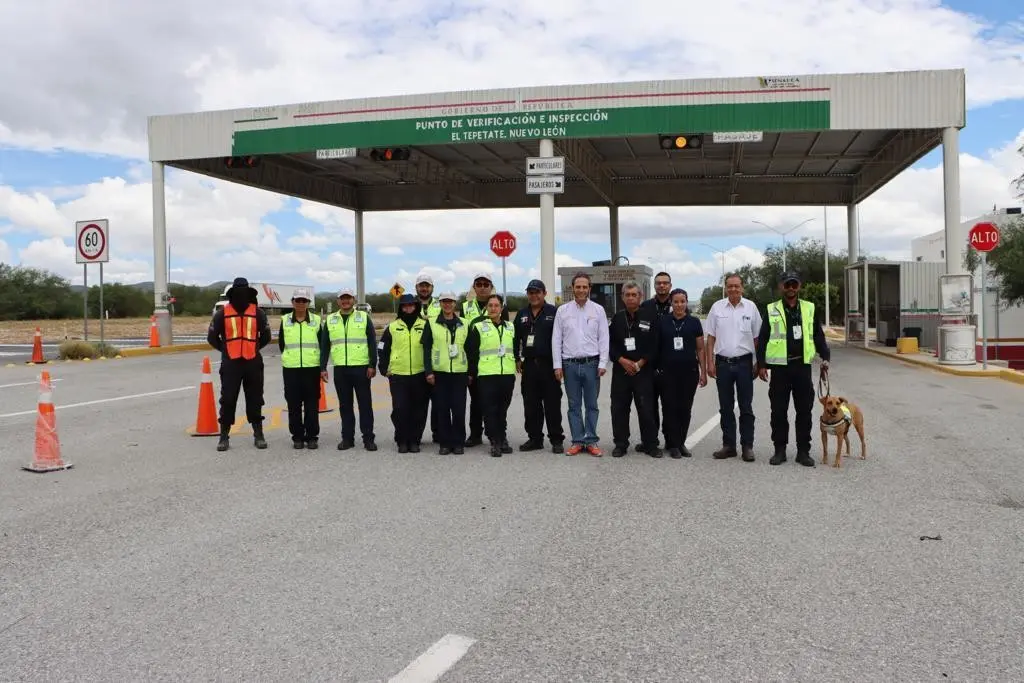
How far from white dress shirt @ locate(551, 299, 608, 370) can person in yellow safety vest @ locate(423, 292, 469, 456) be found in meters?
1.01

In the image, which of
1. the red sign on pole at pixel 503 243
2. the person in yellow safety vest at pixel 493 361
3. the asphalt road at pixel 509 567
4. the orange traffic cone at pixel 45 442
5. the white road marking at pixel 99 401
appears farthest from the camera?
the red sign on pole at pixel 503 243

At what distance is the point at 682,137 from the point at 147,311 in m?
87.6

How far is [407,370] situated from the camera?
30.1 ft

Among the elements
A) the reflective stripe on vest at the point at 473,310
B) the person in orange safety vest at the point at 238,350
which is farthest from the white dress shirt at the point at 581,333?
the person in orange safety vest at the point at 238,350

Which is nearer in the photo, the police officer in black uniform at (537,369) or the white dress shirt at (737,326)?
the white dress shirt at (737,326)

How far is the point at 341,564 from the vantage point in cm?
505

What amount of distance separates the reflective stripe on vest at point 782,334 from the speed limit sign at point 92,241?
64.3 feet

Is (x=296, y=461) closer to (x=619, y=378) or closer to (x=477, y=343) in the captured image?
(x=477, y=343)

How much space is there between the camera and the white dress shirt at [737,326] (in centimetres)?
864

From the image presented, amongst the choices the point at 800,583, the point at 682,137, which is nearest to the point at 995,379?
A: the point at 682,137

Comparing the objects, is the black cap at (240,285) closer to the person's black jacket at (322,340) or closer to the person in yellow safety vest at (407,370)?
the person's black jacket at (322,340)

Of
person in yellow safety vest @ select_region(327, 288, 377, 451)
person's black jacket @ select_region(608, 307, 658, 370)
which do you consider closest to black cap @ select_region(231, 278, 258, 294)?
person in yellow safety vest @ select_region(327, 288, 377, 451)

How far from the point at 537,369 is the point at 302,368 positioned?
2.58 meters

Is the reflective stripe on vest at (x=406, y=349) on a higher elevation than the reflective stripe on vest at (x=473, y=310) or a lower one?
lower
